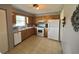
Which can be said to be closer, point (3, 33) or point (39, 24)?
point (3, 33)

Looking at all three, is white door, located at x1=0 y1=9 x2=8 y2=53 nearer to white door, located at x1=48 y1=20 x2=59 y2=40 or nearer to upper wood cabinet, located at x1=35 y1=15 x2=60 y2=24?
white door, located at x1=48 y1=20 x2=59 y2=40

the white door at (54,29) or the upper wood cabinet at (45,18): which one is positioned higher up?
the upper wood cabinet at (45,18)

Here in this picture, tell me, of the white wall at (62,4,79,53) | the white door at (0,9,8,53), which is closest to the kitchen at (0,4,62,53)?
the white door at (0,9,8,53)

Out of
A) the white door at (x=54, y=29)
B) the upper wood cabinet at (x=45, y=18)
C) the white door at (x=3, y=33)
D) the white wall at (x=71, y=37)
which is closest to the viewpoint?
the white wall at (x=71, y=37)

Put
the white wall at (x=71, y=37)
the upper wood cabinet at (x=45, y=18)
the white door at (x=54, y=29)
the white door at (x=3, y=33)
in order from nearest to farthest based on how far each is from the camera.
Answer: the white wall at (x=71, y=37) < the white door at (x=3, y=33) < the white door at (x=54, y=29) < the upper wood cabinet at (x=45, y=18)

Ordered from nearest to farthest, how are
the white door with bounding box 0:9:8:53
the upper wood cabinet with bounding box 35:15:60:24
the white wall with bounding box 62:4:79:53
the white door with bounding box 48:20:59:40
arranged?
the white wall with bounding box 62:4:79:53 < the white door with bounding box 0:9:8:53 < the white door with bounding box 48:20:59:40 < the upper wood cabinet with bounding box 35:15:60:24

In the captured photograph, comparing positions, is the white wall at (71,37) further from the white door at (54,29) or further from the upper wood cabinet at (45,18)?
the upper wood cabinet at (45,18)

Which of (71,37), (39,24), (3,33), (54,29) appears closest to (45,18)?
(39,24)

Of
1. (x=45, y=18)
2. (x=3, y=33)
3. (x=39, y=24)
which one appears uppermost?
(x=45, y=18)

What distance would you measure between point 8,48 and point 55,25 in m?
3.62

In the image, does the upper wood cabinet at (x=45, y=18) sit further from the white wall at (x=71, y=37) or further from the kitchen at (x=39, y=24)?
the white wall at (x=71, y=37)

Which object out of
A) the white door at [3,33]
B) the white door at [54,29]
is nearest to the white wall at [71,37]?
the white door at [3,33]

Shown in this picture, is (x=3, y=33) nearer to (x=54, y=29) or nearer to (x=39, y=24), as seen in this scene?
(x=54, y=29)

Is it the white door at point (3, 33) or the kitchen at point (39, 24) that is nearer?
the white door at point (3, 33)
